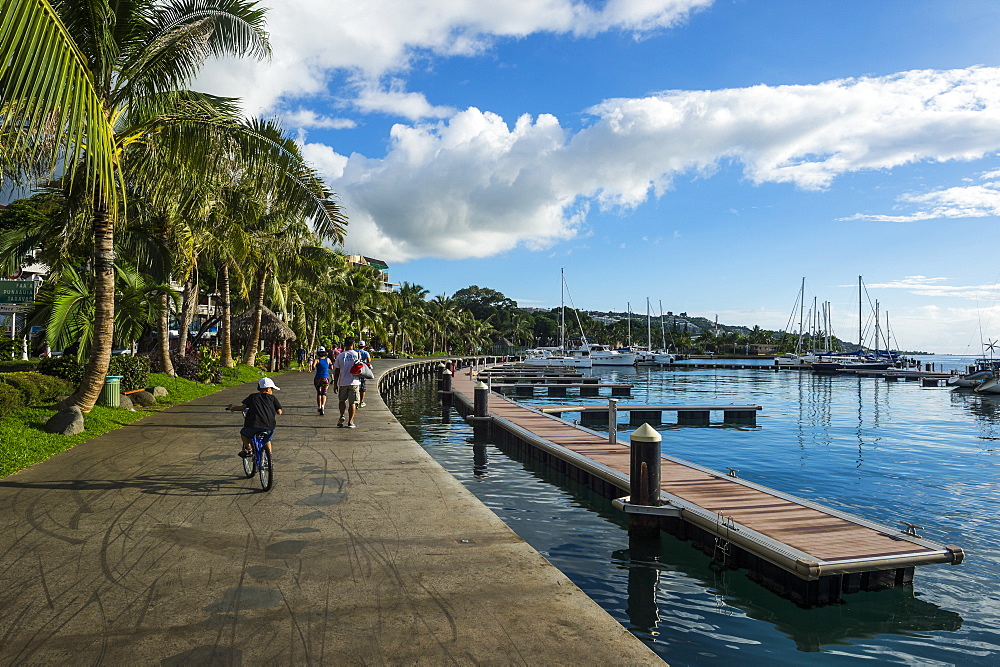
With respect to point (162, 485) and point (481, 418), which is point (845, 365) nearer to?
point (481, 418)

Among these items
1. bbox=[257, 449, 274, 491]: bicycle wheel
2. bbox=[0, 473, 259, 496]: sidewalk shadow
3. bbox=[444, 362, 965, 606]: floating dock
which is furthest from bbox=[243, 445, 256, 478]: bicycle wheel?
bbox=[444, 362, 965, 606]: floating dock

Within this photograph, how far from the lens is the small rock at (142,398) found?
1797 cm

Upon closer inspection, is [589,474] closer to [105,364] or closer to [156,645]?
[156,645]

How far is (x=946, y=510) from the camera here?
12.5m

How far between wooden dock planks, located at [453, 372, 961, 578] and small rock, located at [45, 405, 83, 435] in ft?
32.8

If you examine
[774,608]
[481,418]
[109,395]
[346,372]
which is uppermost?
[346,372]

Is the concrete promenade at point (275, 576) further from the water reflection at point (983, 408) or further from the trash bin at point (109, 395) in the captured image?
the water reflection at point (983, 408)

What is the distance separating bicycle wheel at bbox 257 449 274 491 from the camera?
8555 mm

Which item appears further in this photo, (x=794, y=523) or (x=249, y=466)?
(x=249, y=466)

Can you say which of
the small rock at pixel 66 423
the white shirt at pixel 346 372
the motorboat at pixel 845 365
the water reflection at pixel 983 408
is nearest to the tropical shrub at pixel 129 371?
the small rock at pixel 66 423

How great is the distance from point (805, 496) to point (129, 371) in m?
18.3

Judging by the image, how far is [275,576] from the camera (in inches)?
216

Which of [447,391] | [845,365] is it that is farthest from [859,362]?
[447,391]

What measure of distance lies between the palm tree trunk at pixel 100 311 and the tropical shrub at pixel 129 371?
4907 millimetres
